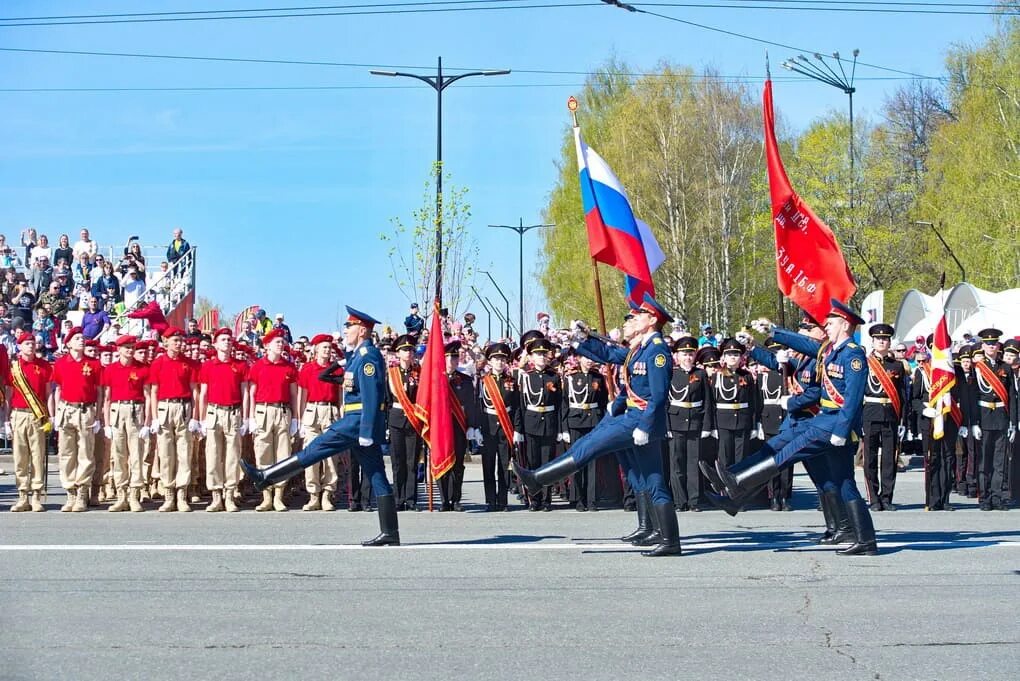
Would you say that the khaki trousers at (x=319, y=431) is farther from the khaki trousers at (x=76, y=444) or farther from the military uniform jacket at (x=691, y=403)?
the military uniform jacket at (x=691, y=403)

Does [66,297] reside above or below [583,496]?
above

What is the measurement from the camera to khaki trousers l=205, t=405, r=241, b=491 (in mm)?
14883

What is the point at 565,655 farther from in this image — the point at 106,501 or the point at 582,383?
the point at 106,501

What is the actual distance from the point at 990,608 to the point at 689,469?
6695mm

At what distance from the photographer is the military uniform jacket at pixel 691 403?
15.4 meters

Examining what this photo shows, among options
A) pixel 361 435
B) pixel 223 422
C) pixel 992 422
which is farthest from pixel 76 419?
pixel 992 422

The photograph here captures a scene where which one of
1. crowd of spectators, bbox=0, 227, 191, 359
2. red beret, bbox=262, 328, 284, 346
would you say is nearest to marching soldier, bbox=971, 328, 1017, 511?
red beret, bbox=262, 328, 284, 346

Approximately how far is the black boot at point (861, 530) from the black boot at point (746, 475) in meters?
0.67

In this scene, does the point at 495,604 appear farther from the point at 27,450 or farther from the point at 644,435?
the point at 27,450

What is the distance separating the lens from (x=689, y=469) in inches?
611

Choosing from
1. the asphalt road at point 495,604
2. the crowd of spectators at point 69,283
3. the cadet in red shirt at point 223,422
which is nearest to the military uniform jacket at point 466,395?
the cadet in red shirt at point 223,422

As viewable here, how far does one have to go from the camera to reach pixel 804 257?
13.0 metres

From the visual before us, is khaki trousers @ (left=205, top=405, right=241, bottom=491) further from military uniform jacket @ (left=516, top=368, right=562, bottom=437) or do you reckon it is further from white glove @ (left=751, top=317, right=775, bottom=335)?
white glove @ (left=751, top=317, right=775, bottom=335)

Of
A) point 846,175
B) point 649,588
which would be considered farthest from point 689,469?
point 846,175
